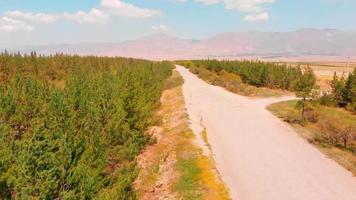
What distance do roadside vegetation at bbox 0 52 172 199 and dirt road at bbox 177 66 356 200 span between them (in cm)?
545

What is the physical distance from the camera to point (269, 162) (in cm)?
2403

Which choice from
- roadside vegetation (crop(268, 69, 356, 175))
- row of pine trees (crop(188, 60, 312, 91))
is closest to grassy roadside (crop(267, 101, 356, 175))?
roadside vegetation (crop(268, 69, 356, 175))

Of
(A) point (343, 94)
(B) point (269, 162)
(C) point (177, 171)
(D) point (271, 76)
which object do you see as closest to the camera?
(C) point (177, 171)

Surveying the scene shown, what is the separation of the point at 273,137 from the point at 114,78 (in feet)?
42.7

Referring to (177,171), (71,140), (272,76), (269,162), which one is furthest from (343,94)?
(71,140)

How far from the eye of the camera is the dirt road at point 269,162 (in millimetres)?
19141

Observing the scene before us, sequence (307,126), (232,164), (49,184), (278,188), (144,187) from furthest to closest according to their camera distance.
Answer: (307,126), (232,164), (144,187), (278,188), (49,184)

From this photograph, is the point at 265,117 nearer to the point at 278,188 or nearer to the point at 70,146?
the point at 278,188

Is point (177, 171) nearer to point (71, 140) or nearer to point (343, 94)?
point (71, 140)

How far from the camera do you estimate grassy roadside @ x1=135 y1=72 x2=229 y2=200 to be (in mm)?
19634

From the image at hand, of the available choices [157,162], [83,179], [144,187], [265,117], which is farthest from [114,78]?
[83,179]

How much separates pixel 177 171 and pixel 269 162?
18.2 ft

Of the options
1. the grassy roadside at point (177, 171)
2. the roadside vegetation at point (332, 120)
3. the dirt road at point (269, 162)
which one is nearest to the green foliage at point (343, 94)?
the roadside vegetation at point (332, 120)

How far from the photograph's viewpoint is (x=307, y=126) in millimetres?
35906
